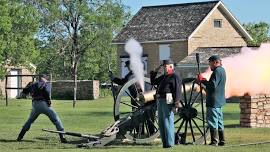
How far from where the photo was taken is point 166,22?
63.0m

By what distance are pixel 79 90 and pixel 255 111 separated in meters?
33.8

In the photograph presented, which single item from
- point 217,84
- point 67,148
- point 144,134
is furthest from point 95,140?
point 217,84

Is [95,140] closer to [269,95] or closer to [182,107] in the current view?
[182,107]

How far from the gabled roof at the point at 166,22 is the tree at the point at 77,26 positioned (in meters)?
1.38

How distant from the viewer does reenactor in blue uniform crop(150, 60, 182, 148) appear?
14578 millimetres

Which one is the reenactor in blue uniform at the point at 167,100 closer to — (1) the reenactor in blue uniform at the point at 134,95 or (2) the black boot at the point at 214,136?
(2) the black boot at the point at 214,136

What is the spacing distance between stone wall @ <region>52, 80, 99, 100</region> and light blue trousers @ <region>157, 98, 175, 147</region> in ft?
127

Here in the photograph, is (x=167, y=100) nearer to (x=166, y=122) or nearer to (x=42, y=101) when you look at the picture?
(x=166, y=122)

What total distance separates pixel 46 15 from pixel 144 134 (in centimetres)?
4554

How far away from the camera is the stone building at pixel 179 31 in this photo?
60.9 m

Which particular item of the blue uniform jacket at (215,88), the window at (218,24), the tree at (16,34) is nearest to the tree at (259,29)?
the window at (218,24)

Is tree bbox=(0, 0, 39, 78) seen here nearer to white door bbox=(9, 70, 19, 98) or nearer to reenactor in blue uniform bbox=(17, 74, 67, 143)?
white door bbox=(9, 70, 19, 98)

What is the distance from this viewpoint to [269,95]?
851 inches

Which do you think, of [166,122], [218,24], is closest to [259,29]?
[218,24]
